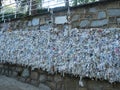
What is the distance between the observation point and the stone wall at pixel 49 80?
5.38m

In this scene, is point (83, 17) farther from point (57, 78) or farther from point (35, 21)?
point (35, 21)

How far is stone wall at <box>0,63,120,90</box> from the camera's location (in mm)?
5383

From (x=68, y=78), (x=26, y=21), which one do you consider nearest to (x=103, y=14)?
(x=68, y=78)

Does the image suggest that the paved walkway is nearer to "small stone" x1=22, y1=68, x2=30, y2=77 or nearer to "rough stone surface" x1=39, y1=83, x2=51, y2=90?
"rough stone surface" x1=39, y1=83, x2=51, y2=90

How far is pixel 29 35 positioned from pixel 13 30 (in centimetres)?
129

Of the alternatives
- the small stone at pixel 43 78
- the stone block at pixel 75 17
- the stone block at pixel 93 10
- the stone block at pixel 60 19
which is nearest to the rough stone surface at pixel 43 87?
the small stone at pixel 43 78

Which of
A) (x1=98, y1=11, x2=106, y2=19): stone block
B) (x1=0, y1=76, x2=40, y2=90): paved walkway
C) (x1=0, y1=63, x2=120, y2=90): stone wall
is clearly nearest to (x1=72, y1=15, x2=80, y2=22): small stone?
(x1=98, y1=11, x2=106, y2=19): stone block

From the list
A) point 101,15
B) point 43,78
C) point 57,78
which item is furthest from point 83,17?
point 43,78

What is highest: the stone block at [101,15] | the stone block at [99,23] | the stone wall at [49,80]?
the stone block at [101,15]

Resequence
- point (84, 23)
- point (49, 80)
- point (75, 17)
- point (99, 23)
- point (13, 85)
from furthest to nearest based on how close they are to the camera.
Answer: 1. point (13, 85)
2. point (49, 80)
3. point (75, 17)
4. point (84, 23)
5. point (99, 23)

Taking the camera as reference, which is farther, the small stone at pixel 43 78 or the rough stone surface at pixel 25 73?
the rough stone surface at pixel 25 73

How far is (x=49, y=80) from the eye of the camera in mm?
6520

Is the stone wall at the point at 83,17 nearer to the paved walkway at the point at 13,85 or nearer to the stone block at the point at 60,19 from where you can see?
the stone block at the point at 60,19

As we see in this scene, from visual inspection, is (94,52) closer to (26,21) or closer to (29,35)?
(29,35)
